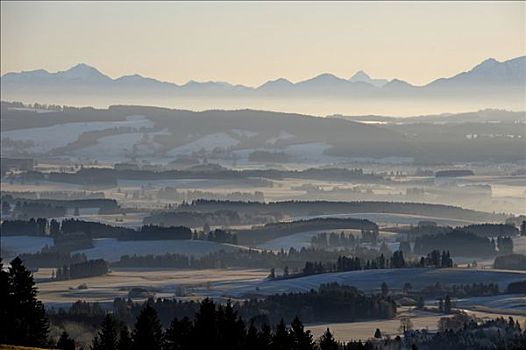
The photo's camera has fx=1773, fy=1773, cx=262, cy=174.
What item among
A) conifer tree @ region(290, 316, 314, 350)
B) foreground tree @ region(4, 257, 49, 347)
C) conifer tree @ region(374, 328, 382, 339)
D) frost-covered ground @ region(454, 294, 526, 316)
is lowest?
conifer tree @ region(374, 328, 382, 339)

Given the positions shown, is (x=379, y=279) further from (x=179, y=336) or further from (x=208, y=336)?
(x=208, y=336)

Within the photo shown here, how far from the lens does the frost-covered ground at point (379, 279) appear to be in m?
179

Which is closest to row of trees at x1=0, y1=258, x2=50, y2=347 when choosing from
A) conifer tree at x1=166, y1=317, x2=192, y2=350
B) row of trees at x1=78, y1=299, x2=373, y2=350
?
row of trees at x1=78, y1=299, x2=373, y2=350

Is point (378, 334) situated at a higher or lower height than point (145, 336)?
lower

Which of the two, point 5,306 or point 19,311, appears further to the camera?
point 19,311

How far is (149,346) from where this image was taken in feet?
A: 266

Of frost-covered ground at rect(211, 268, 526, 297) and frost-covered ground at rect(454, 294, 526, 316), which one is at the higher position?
frost-covered ground at rect(211, 268, 526, 297)

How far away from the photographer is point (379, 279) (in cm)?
18500

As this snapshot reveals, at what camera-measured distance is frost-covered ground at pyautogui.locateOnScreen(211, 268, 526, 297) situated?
179m

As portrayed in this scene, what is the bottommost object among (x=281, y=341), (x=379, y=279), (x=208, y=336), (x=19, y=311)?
(x=281, y=341)

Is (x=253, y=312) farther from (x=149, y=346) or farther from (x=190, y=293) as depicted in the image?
(x=149, y=346)

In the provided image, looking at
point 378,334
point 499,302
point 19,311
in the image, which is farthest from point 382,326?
point 19,311

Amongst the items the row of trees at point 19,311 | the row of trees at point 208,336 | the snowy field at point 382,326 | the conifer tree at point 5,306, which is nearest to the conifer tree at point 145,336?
the row of trees at point 208,336

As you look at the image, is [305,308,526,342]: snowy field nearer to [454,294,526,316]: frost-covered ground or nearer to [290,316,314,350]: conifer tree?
[454,294,526,316]: frost-covered ground
